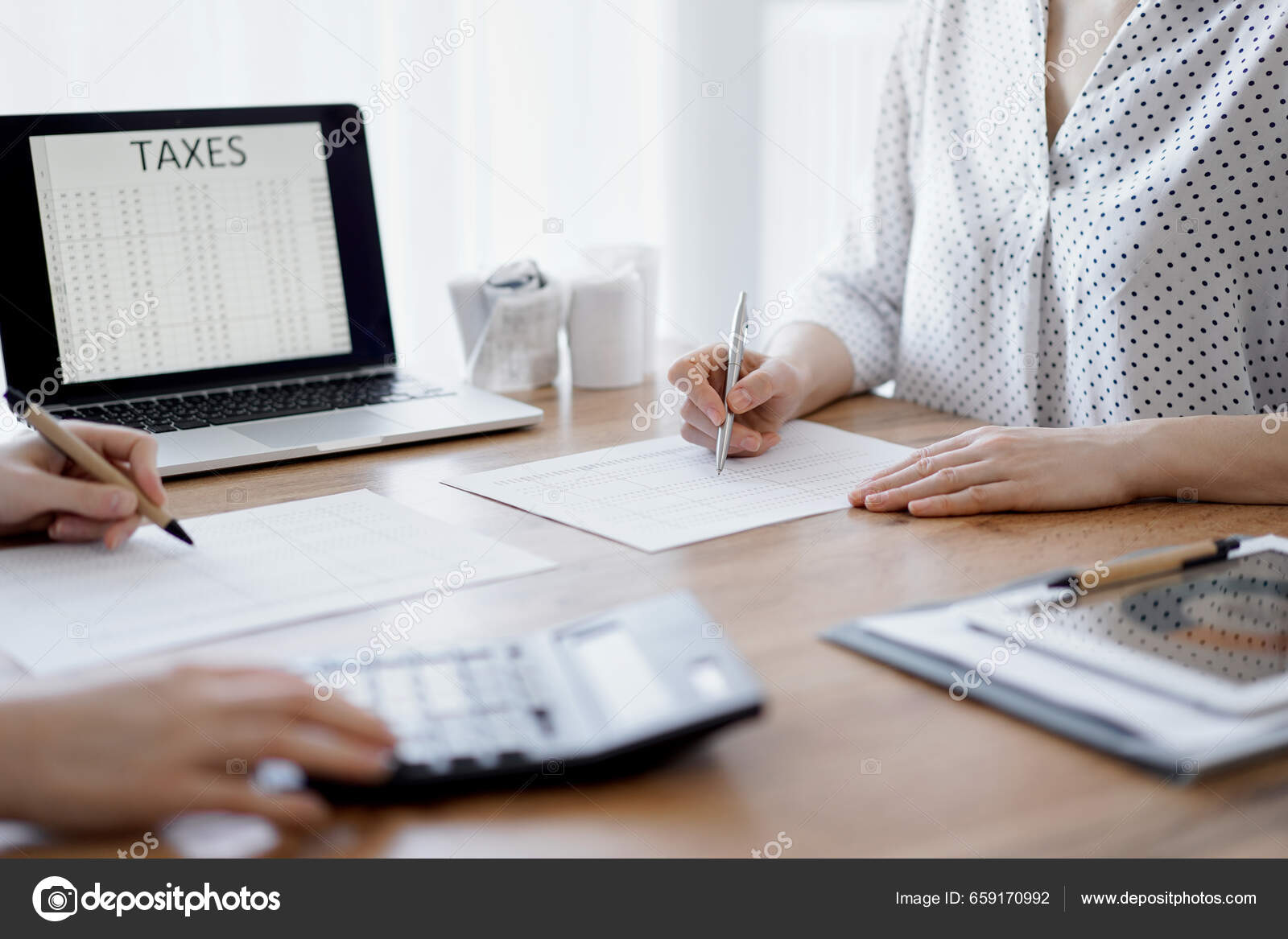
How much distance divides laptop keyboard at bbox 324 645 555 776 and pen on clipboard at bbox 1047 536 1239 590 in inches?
14.6

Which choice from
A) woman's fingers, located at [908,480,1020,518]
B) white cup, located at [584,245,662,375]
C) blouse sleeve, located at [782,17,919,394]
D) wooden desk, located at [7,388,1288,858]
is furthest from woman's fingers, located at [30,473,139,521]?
blouse sleeve, located at [782,17,919,394]

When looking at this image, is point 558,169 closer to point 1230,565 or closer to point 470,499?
point 470,499

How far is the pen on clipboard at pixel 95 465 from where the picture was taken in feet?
2.91

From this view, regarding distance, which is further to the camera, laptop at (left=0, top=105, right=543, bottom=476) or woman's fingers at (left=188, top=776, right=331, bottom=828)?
laptop at (left=0, top=105, right=543, bottom=476)

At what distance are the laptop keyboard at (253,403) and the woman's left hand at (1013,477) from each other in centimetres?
57

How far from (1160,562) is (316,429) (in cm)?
81

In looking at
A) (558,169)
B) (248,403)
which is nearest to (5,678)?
(248,403)

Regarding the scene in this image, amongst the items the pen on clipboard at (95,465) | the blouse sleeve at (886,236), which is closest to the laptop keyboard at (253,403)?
the pen on clipboard at (95,465)

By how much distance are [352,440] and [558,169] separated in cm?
140

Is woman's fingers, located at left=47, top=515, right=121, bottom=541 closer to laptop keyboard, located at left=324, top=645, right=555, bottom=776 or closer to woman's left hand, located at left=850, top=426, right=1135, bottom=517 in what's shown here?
laptop keyboard, located at left=324, top=645, right=555, bottom=776

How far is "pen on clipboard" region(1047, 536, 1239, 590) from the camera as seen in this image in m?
0.78

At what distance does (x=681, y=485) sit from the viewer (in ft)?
3.53

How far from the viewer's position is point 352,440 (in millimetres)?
1180

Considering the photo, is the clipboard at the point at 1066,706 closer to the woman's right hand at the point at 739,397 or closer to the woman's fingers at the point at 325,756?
the woman's fingers at the point at 325,756
